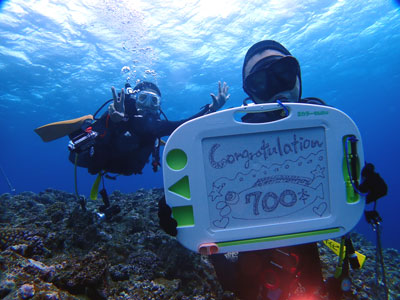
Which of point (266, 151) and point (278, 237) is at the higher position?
point (266, 151)

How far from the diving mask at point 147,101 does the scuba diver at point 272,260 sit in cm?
331

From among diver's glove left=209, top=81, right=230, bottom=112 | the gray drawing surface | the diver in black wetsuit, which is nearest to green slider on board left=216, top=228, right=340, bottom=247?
the gray drawing surface

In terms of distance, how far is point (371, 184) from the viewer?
1883 mm

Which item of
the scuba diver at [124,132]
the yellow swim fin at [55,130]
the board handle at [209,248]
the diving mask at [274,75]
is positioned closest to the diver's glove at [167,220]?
the board handle at [209,248]

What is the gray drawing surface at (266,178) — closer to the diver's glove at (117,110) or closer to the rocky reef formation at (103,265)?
the rocky reef formation at (103,265)

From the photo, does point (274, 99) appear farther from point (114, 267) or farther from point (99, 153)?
point (99, 153)

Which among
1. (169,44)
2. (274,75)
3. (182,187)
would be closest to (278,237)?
(182,187)

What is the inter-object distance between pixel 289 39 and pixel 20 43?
19.8 m

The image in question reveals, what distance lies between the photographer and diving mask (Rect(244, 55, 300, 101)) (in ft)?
8.68

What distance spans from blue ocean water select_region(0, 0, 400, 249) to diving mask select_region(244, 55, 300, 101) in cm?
1184

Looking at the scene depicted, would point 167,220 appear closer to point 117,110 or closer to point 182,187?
point 182,187

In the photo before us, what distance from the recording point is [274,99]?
2.63 metres

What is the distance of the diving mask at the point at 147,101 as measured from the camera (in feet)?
18.4

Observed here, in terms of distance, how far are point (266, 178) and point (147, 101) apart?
14.9ft
